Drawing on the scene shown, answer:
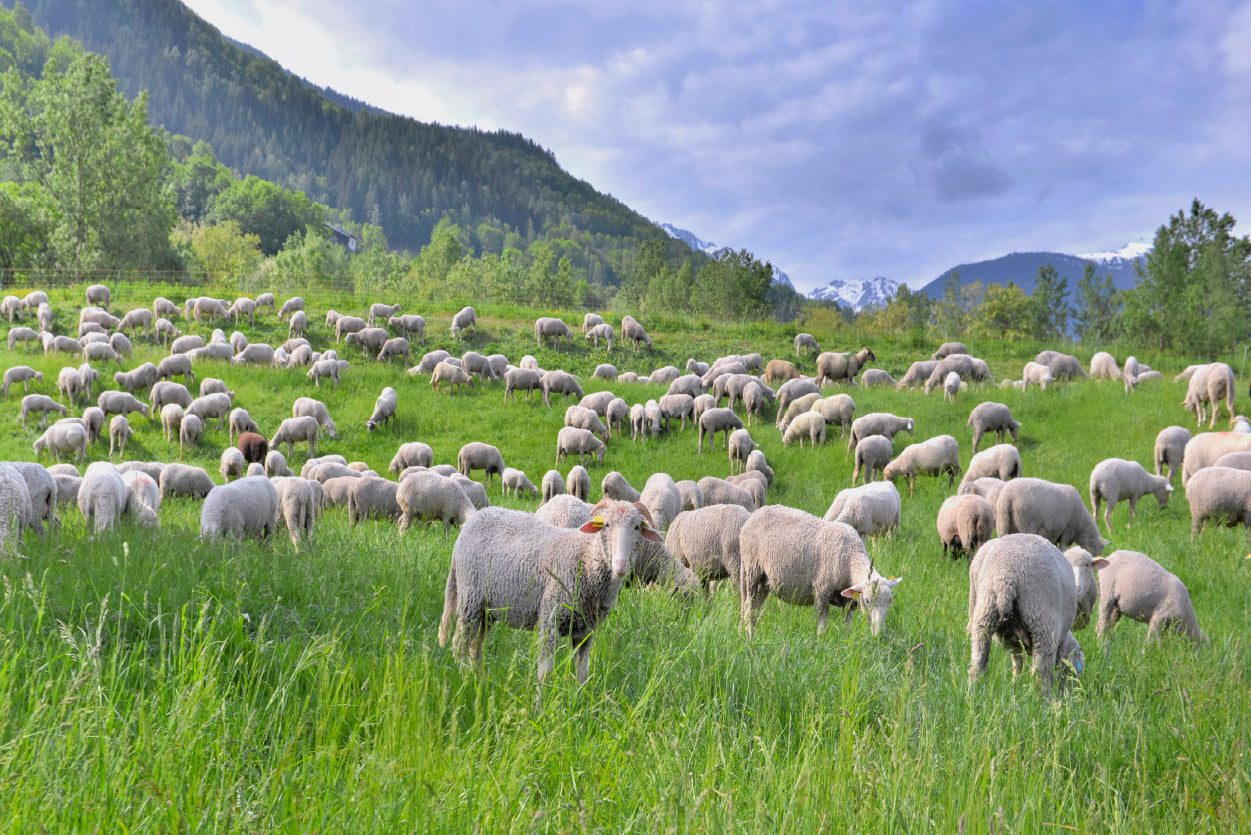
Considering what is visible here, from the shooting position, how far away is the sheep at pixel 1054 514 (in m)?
10.7

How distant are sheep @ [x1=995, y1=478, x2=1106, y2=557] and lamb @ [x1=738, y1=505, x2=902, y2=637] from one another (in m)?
5.63

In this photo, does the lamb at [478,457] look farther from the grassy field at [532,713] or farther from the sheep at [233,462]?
the grassy field at [532,713]

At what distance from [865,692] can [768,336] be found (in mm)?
35065

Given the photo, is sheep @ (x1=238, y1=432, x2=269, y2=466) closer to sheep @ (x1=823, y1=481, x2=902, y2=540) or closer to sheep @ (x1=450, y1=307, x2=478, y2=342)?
sheep @ (x1=450, y1=307, x2=478, y2=342)

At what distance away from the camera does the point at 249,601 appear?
464cm

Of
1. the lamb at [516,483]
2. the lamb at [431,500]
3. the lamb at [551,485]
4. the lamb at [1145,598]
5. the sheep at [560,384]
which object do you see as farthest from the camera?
the sheep at [560,384]

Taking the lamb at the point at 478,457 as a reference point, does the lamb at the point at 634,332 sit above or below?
above

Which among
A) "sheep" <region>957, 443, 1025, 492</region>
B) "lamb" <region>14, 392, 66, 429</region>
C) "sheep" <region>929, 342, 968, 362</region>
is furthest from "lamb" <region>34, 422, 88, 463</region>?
"sheep" <region>929, 342, 968, 362</region>

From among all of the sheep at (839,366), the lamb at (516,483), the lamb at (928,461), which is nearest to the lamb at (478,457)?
the lamb at (516,483)

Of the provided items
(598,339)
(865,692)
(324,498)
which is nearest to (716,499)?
(324,498)

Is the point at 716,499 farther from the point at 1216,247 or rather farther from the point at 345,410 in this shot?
the point at 1216,247

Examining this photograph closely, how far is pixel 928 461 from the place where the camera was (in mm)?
17750

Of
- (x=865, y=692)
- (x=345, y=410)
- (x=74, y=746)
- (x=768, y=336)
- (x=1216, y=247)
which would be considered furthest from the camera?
(x=1216, y=247)

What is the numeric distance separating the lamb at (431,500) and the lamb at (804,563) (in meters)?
6.14
